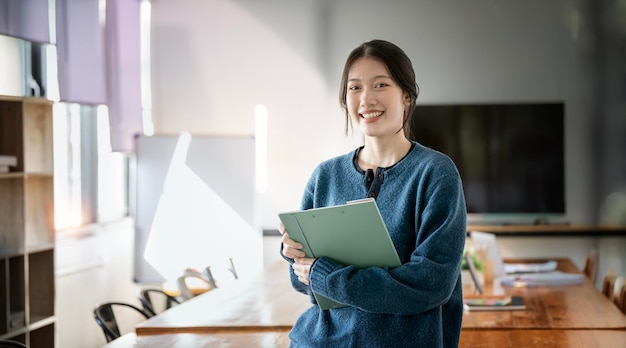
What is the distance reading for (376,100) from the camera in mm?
1843

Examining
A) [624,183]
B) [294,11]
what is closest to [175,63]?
[294,11]

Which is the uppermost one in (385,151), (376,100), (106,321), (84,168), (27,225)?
(376,100)

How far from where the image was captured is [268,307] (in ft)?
12.1

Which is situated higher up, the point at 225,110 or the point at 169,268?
the point at 225,110

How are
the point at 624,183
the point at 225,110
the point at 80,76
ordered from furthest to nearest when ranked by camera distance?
the point at 225,110 → the point at 624,183 → the point at 80,76

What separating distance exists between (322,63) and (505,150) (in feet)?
5.19

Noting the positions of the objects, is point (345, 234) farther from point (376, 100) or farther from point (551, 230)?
point (551, 230)

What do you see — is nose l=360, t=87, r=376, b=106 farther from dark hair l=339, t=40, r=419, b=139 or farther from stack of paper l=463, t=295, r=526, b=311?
stack of paper l=463, t=295, r=526, b=311

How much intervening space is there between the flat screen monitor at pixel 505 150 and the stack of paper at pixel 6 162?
3222 mm

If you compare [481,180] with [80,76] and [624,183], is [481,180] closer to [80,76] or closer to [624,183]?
[624,183]

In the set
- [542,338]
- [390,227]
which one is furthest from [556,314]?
[390,227]

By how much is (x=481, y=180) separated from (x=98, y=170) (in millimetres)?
2841

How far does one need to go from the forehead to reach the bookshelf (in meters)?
2.83

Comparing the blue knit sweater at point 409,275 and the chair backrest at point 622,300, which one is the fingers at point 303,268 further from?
the chair backrest at point 622,300
